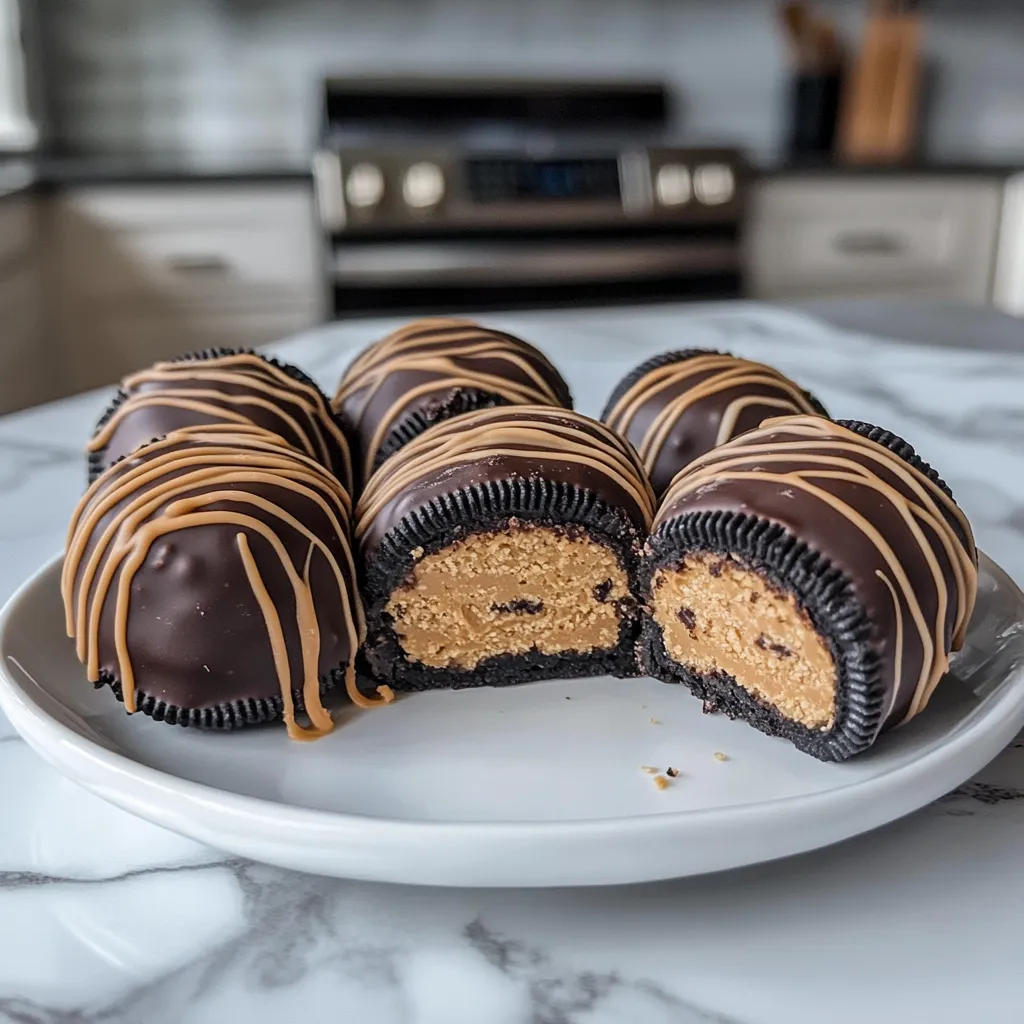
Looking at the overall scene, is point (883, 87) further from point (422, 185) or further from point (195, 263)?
point (195, 263)

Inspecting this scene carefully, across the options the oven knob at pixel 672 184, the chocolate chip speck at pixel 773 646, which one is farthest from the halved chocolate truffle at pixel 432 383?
the oven knob at pixel 672 184

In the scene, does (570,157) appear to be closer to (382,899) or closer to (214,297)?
(214,297)

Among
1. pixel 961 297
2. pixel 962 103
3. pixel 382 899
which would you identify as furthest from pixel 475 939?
pixel 962 103

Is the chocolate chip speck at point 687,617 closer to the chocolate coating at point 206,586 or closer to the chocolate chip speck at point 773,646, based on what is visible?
the chocolate chip speck at point 773,646

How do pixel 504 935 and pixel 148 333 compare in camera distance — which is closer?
pixel 504 935

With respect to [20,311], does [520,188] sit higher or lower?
higher

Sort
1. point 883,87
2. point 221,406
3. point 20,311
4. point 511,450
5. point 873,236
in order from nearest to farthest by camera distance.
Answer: point 511,450, point 221,406, point 20,311, point 873,236, point 883,87

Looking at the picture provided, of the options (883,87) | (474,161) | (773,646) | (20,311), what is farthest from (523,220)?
(773,646)
